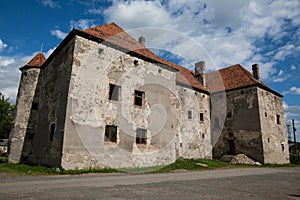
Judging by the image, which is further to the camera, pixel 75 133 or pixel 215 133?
pixel 215 133

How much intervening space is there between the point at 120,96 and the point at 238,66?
55.9 feet

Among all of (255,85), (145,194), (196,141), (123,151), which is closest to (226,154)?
(196,141)

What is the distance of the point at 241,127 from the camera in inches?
822

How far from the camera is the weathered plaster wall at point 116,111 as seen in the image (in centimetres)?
1092

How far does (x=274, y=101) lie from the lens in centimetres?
2306

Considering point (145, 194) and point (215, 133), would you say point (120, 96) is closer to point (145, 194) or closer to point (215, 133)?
point (145, 194)

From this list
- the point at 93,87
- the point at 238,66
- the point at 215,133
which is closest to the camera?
the point at 93,87

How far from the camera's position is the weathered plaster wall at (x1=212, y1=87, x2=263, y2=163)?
19.8 meters

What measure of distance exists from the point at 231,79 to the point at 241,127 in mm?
5679

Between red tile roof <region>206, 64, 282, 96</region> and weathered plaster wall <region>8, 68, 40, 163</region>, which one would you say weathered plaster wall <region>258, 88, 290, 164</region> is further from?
weathered plaster wall <region>8, 68, 40, 163</region>

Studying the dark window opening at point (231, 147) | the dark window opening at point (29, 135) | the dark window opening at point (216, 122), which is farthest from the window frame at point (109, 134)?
the dark window opening at point (231, 147)

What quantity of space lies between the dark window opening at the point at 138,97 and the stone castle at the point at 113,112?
0.23 feet

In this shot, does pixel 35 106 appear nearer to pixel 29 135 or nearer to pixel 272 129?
pixel 29 135

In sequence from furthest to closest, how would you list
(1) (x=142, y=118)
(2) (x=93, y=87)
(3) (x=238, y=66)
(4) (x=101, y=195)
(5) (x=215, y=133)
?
(3) (x=238, y=66) < (5) (x=215, y=133) < (1) (x=142, y=118) < (2) (x=93, y=87) < (4) (x=101, y=195)
